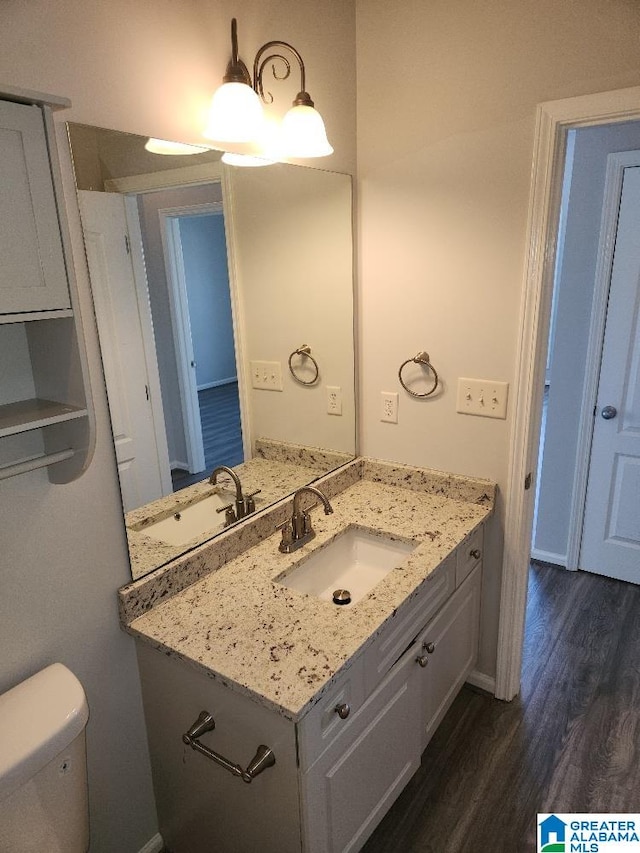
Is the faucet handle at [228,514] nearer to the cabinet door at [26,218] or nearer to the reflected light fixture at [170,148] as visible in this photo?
the cabinet door at [26,218]

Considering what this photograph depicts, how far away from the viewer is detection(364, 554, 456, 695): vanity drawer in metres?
1.37

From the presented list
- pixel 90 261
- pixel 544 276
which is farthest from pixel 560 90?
pixel 90 261

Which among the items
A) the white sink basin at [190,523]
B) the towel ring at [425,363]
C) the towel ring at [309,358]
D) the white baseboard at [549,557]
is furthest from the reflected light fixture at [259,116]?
the white baseboard at [549,557]

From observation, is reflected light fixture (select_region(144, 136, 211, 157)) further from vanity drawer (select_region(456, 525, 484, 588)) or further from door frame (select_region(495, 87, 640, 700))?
vanity drawer (select_region(456, 525, 484, 588))

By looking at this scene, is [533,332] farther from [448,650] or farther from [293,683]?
[293,683]

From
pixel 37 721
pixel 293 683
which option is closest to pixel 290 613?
pixel 293 683

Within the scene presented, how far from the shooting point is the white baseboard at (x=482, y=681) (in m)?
2.16

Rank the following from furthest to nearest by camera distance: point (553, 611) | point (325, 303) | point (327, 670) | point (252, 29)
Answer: point (553, 611) → point (325, 303) → point (252, 29) → point (327, 670)

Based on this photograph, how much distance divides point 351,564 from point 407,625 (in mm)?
389

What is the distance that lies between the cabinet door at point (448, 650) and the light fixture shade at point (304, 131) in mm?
1439

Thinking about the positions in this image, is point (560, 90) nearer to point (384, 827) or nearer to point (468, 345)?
point (468, 345)

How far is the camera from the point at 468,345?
1875mm

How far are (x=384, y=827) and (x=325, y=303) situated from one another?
1.75m

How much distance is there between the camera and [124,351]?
133cm
